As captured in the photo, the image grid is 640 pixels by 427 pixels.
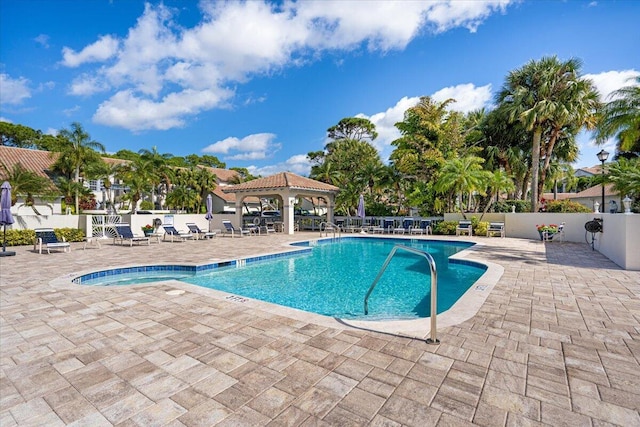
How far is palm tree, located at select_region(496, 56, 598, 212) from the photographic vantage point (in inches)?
777

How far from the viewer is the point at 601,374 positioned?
10.4ft

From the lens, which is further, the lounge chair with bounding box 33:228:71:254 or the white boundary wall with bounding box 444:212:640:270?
the lounge chair with bounding box 33:228:71:254

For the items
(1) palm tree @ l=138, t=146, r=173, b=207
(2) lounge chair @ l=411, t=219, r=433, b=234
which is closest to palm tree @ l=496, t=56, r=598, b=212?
(2) lounge chair @ l=411, t=219, r=433, b=234

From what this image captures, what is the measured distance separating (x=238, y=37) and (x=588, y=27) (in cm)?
1218

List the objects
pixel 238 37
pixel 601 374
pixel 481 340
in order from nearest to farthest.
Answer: pixel 601 374
pixel 481 340
pixel 238 37

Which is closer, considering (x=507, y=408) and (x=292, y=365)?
(x=507, y=408)

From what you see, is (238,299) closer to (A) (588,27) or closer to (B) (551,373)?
(B) (551,373)

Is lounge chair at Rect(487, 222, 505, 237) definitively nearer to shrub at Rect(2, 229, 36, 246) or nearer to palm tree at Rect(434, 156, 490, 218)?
palm tree at Rect(434, 156, 490, 218)

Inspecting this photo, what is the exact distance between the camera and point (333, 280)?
936 centimetres

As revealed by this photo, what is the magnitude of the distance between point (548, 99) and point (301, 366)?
24022 millimetres

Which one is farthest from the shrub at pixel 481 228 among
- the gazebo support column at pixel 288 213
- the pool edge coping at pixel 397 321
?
the gazebo support column at pixel 288 213

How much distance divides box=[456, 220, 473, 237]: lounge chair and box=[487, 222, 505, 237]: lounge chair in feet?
3.11

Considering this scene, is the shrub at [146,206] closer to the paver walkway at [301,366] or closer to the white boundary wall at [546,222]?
the white boundary wall at [546,222]

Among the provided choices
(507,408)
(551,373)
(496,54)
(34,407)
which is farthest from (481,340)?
(496,54)
